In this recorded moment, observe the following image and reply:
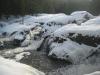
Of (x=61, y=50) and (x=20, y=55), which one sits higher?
(x=61, y=50)

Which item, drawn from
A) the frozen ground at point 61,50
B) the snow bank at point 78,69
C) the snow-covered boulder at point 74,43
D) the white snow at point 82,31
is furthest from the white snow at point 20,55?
the snow bank at point 78,69

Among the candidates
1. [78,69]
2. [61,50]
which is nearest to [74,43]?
[61,50]

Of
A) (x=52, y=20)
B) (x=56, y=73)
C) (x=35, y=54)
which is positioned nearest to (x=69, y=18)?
(x=52, y=20)

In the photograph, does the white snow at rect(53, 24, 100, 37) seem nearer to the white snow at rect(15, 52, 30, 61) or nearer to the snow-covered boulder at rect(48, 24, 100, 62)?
the snow-covered boulder at rect(48, 24, 100, 62)

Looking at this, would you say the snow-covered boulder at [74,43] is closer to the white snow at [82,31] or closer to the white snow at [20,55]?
the white snow at [82,31]

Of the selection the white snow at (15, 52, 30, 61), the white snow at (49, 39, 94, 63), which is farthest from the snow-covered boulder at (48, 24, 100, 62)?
the white snow at (15, 52, 30, 61)

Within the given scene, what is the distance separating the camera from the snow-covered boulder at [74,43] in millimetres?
15055

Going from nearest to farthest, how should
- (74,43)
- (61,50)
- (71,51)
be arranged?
(71,51), (61,50), (74,43)

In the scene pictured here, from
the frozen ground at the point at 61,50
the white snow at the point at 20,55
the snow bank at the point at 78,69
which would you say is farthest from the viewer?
the white snow at the point at 20,55

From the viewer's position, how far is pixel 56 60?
15.3m

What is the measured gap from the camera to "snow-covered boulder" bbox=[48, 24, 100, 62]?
15.1 meters

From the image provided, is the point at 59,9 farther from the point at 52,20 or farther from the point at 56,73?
the point at 56,73

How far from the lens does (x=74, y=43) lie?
16.1 metres

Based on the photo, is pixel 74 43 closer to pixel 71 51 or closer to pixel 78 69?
pixel 71 51
